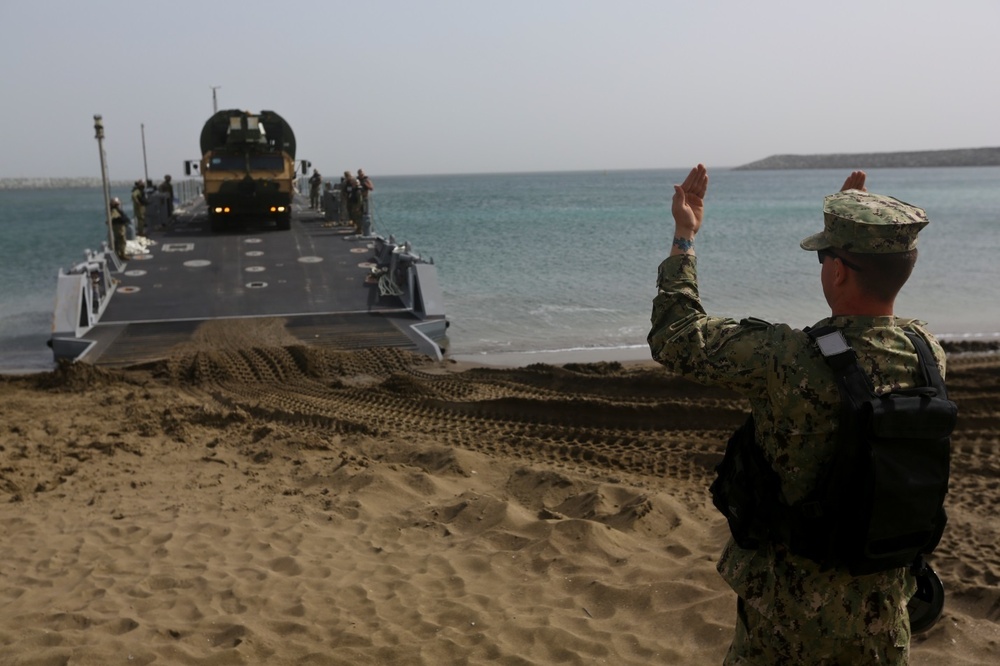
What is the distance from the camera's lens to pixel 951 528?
499 centimetres

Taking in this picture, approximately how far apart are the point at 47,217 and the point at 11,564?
65.1 metres

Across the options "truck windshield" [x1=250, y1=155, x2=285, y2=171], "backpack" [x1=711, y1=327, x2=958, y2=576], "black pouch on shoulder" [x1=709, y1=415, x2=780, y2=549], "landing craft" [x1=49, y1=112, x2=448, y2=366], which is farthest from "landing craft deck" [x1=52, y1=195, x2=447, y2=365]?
"backpack" [x1=711, y1=327, x2=958, y2=576]

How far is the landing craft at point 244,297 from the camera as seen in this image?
10.8m

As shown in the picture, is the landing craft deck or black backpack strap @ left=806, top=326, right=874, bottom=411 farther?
the landing craft deck

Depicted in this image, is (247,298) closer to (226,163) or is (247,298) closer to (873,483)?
(226,163)

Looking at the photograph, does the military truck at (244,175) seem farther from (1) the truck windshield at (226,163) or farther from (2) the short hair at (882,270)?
(2) the short hair at (882,270)

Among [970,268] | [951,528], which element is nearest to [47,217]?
[970,268]

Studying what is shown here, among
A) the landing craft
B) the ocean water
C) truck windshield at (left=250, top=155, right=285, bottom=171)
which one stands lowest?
the ocean water

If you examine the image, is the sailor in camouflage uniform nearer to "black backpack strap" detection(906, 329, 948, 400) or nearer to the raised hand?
"black backpack strap" detection(906, 329, 948, 400)

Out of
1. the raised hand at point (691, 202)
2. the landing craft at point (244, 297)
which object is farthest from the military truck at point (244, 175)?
the raised hand at point (691, 202)

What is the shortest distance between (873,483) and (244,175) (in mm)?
16887

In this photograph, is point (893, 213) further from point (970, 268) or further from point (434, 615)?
point (970, 268)

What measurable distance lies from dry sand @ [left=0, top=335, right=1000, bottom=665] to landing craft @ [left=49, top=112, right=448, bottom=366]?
1.57 meters

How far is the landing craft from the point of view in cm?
1082
